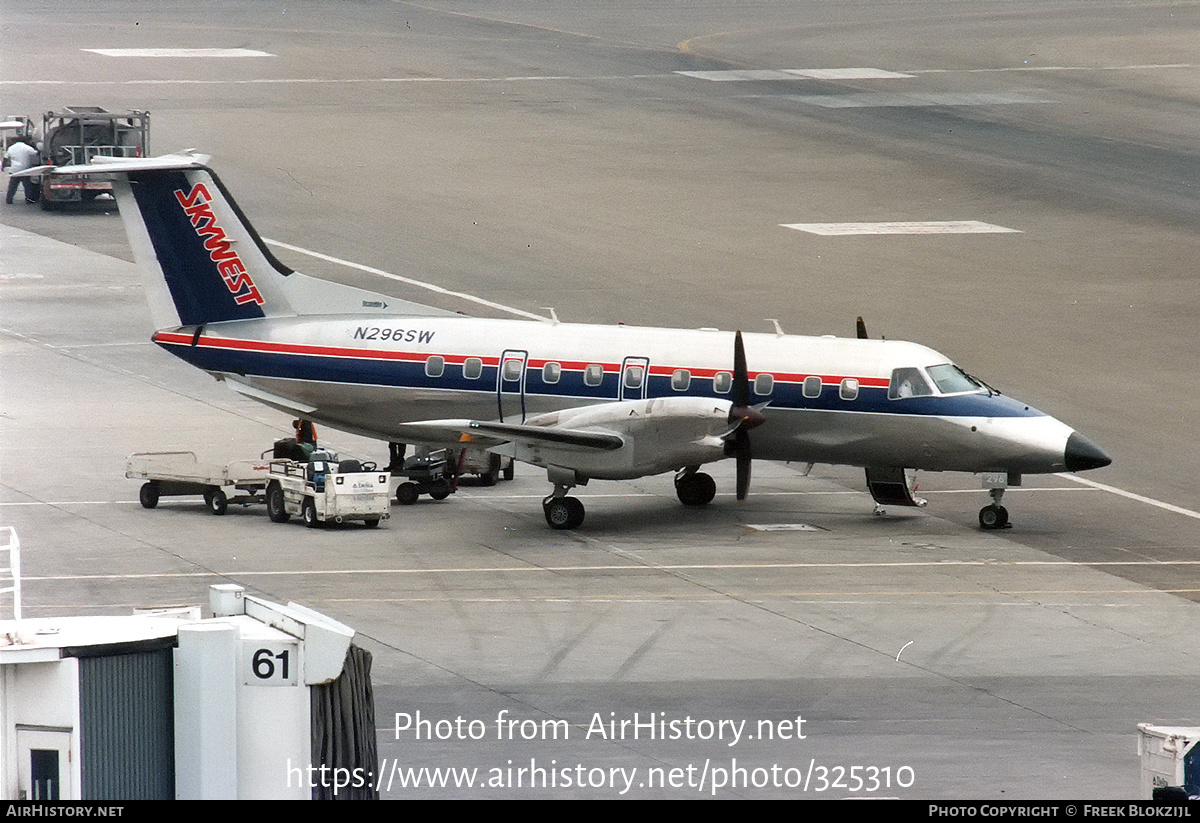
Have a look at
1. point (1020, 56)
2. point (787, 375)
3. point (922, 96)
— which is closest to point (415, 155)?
point (922, 96)

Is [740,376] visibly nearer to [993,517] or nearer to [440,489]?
[993,517]

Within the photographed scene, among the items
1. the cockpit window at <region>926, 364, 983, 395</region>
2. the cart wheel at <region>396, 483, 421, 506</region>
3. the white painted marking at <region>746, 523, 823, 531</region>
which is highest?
the cockpit window at <region>926, 364, 983, 395</region>

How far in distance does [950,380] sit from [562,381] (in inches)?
317

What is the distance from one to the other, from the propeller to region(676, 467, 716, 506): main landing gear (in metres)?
3.59

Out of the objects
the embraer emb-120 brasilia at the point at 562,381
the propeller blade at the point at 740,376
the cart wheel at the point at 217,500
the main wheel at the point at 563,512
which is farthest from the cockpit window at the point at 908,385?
the cart wheel at the point at 217,500

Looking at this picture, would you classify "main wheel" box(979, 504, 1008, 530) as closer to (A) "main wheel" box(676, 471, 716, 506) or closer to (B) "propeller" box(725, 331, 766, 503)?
(B) "propeller" box(725, 331, 766, 503)

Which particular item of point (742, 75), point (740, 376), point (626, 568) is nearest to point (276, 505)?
point (626, 568)

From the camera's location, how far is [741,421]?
3947 centimetres

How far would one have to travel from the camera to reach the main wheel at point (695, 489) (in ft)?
142

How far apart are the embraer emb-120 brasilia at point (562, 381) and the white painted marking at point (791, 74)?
5673cm

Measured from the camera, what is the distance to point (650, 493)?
148 feet

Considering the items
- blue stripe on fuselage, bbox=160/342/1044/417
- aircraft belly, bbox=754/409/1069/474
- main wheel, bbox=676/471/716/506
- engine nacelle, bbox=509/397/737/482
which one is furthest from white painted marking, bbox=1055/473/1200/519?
engine nacelle, bbox=509/397/737/482

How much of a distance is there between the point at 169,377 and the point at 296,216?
1872cm

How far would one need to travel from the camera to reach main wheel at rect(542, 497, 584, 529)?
40562 mm
